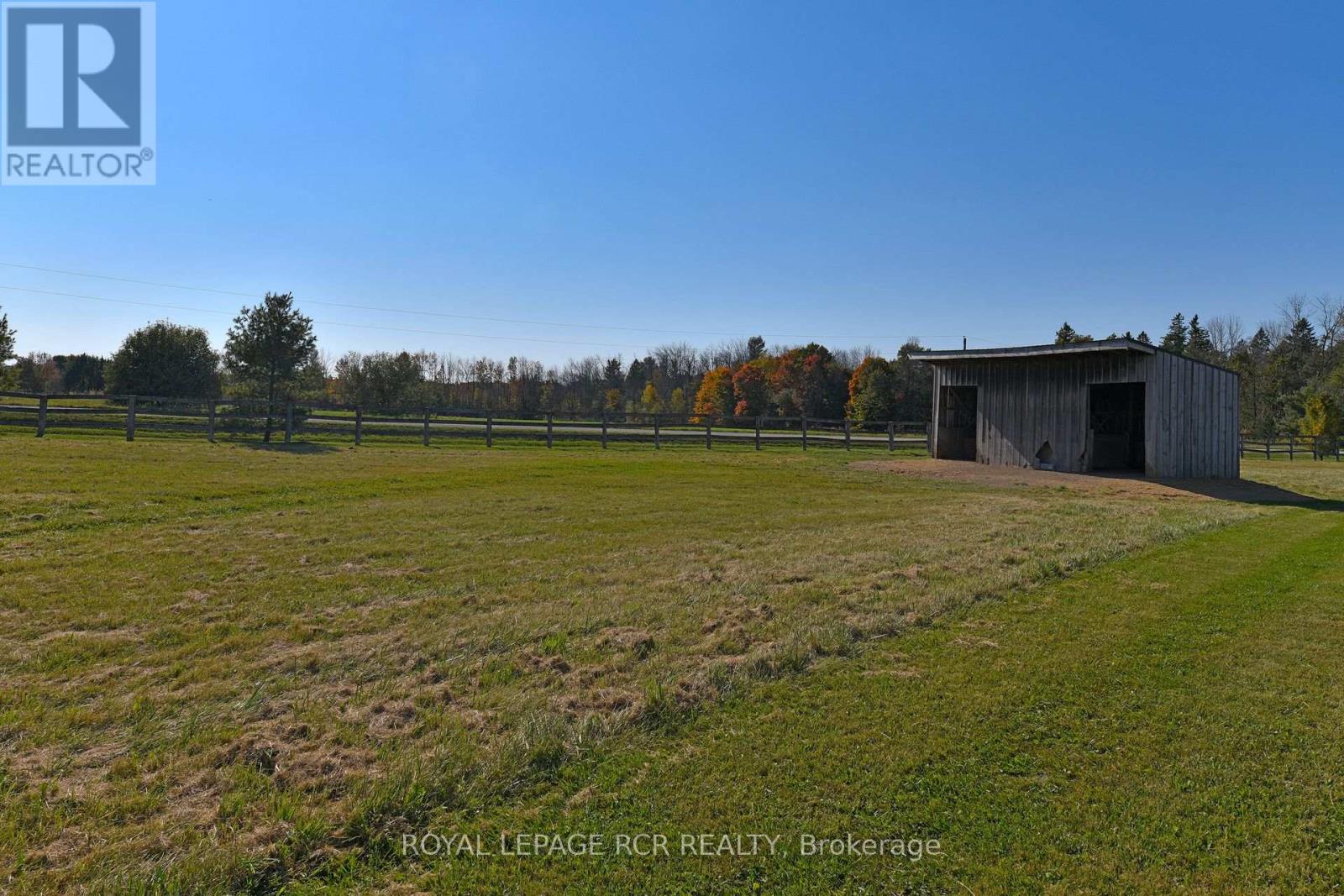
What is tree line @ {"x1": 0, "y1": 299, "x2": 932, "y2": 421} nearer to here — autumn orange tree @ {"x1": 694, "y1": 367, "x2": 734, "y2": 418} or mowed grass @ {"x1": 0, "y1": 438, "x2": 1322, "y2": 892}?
autumn orange tree @ {"x1": 694, "y1": 367, "x2": 734, "y2": 418}

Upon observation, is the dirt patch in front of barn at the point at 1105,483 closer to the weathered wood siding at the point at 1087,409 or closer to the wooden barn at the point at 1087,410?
the weathered wood siding at the point at 1087,409

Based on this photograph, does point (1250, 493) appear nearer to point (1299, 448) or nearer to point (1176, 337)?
point (1299, 448)

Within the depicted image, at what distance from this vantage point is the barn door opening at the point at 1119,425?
938 inches

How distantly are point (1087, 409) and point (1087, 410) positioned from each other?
0.08 ft

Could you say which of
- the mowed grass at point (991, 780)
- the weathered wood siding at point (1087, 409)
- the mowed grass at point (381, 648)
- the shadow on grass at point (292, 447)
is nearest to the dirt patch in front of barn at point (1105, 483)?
the weathered wood siding at point (1087, 409)

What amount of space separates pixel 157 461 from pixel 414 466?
5.13 m

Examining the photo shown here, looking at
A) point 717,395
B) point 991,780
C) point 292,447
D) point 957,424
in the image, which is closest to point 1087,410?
point 957,424

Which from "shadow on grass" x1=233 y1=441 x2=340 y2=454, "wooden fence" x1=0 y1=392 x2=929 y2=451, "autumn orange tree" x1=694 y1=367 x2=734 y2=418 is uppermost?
"autumn orange tree" x1=694 y1=367 x2=734 y2=418

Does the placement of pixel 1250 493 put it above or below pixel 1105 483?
below

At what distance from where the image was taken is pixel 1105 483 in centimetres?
1733

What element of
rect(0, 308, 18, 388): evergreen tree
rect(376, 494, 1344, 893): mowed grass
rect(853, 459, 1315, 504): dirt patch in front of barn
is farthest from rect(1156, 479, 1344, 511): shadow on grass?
rect(0, 308, 18, 388): evergreen tree

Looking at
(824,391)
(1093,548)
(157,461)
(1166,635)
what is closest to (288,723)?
(1166,635)

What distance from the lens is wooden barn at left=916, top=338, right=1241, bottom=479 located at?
61.3 ft

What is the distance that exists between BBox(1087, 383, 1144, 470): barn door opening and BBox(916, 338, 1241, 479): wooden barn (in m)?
0.04
